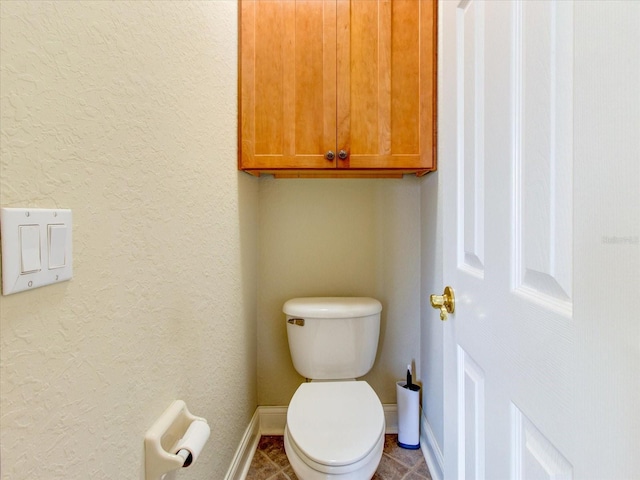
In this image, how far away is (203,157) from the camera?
1.07m

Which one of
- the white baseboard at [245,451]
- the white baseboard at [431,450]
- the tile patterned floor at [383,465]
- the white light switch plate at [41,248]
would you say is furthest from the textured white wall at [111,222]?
the white baseboard at [431,450]

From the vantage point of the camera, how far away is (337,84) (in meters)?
1.43

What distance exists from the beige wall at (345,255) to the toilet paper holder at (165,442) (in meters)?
1.00

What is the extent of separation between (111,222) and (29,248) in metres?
0.19

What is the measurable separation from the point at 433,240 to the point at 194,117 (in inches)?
42.8

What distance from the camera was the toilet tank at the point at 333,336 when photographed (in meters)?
1.59

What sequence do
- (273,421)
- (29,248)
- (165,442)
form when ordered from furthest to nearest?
(273,421)
(165,442)
(29,248)

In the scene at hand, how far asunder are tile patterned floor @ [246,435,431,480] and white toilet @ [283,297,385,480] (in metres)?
0.38

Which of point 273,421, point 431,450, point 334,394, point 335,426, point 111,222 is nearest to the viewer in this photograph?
point 111,222

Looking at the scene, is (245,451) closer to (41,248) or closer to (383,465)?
(383,465)

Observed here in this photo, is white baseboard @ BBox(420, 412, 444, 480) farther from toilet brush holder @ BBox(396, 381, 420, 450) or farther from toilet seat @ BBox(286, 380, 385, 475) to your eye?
toilet seat @ BBox(286, 380, 385, 475)

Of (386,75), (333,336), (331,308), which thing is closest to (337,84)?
(386,75)

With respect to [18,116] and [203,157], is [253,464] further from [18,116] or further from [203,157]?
[18,116]

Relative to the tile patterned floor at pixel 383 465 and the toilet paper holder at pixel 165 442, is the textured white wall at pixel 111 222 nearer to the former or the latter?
the toilet paper holder at pixel 165 442
